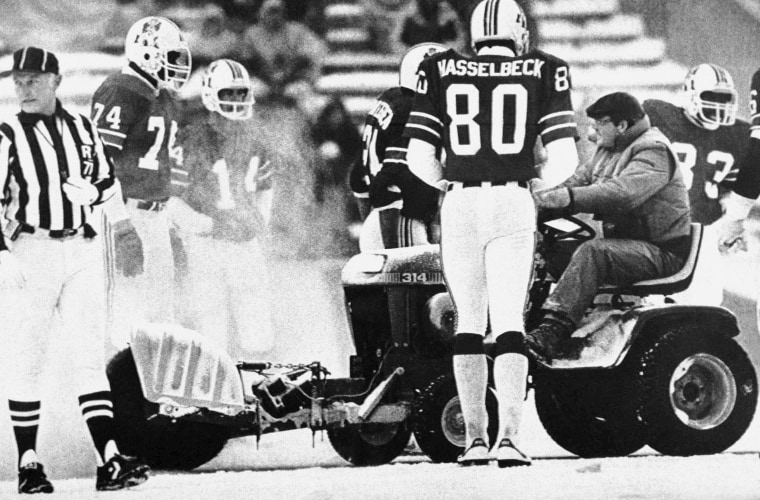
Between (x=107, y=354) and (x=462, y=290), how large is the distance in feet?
4.05

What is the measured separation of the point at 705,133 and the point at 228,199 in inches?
70.7

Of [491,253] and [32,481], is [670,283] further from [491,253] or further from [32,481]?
[32,481]

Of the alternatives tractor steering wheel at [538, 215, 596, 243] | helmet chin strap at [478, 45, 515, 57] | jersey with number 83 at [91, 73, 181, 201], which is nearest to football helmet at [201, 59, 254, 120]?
jersey with number 83 at [91, 73, 181, 201]

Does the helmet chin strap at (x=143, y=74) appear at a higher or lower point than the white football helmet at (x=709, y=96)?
higher

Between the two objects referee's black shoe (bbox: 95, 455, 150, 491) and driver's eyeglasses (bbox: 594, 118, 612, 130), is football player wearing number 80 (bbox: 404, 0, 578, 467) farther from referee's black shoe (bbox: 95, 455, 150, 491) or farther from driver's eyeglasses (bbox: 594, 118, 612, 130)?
referee's black shoe (bbox: 95, 455, 150, 491)

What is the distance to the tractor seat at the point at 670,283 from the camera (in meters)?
5.07

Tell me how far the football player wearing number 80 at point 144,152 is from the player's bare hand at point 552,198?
1303 millimetres

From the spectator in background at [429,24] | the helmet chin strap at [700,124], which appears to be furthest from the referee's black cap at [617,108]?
the spectator in background at [429,24]

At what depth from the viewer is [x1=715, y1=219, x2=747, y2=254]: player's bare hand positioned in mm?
5309

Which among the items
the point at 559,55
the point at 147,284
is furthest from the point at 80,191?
the point at 559,55

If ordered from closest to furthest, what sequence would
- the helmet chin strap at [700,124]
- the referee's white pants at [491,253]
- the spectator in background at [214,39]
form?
the referee's white pants at [491,253], the spectator in background at [214,39], the helmet chin strap at [700,124]

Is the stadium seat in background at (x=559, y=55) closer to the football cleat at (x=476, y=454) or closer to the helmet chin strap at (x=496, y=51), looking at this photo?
the helmet chin strap at (x=496, y=51)

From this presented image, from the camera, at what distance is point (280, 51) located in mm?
5281

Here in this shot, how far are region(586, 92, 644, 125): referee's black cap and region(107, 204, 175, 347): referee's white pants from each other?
160 centimetres
